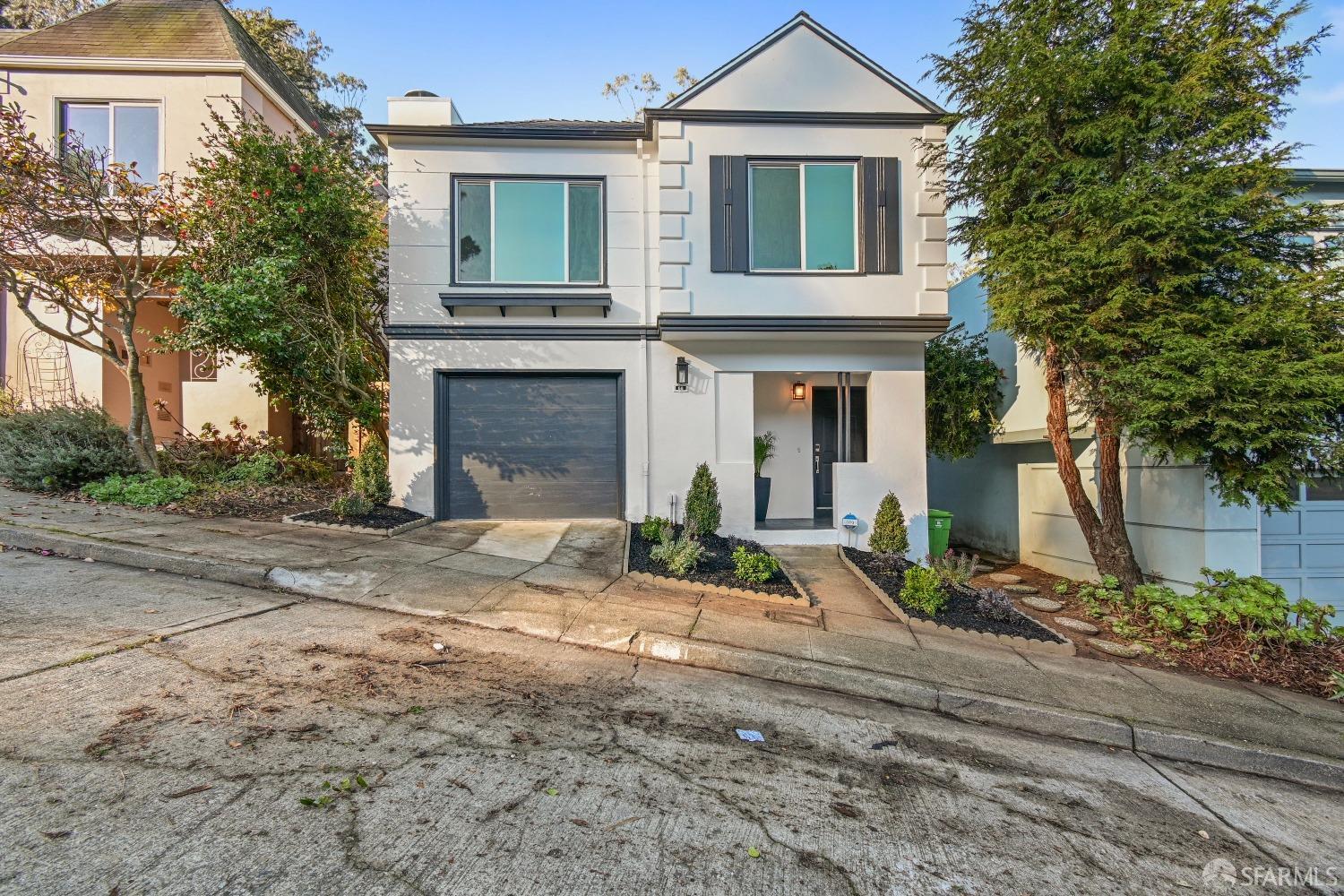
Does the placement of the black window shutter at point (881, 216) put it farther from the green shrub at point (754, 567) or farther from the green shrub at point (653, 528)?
the green shrub at point (653, 528)

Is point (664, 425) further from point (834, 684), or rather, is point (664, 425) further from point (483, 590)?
point (834, 684)

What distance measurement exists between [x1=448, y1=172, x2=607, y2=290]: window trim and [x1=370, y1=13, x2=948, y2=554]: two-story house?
29 mm

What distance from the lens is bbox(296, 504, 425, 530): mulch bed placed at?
283 inches

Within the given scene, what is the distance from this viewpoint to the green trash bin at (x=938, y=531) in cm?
862

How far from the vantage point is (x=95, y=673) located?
3.33 meters

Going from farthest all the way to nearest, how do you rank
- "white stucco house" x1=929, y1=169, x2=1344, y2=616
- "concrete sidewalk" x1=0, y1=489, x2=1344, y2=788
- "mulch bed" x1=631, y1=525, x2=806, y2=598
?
"white stucco house" x1=929, y1=169, x2=1344, y2=616 < "mulch bed" x1=631, y1=525, x2=806, y2=598 < "concrete sidewalk" x1=0, y1=489, x2=1344, y2=788

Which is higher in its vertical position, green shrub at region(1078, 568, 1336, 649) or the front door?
the front door

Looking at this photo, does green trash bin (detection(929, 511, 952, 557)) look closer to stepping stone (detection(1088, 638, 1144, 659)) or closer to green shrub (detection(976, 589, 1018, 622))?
green shrub (detection(976, 589, 1018, 622))

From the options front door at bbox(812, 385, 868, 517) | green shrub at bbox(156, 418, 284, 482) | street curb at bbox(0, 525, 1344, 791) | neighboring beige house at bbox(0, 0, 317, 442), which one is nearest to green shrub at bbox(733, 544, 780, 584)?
street curb at bbox(0, 525, 1344, 791)

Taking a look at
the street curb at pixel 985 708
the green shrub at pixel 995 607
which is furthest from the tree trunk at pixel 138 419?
the green shrub at pixel 995 607

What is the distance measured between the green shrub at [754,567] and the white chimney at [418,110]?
746cm

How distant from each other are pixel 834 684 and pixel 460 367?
6.57 metres

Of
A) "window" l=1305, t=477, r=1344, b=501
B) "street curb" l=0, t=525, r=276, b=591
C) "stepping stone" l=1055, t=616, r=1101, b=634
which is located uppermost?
"window" l=1305, t=477, r=1344, b=501

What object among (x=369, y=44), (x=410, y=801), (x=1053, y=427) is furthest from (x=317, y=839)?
(x=369, y=44)
